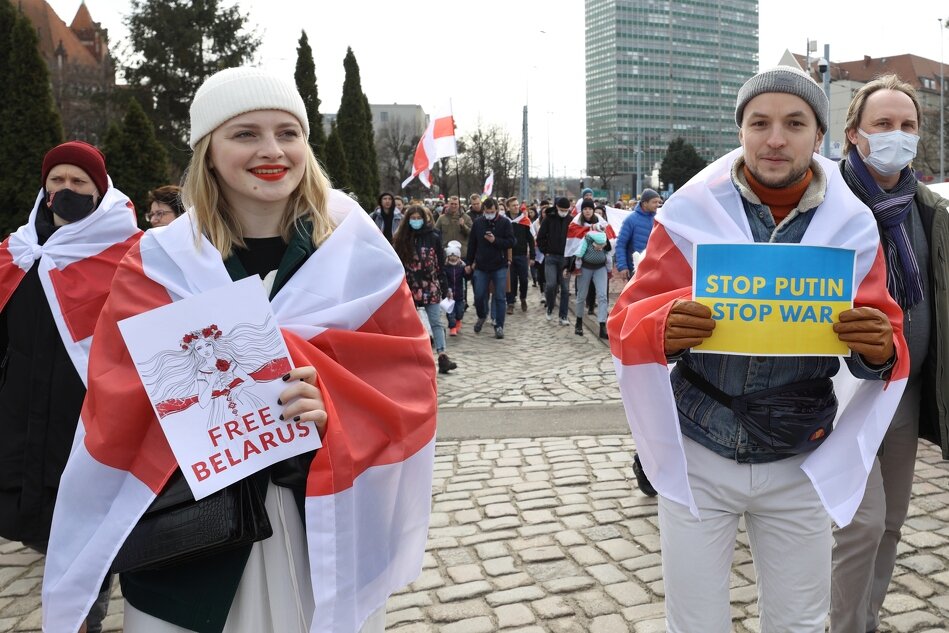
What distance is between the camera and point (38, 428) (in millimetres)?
3654

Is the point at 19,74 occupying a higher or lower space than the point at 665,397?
higher

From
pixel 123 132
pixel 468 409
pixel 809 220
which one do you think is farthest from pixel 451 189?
pixel 809 220

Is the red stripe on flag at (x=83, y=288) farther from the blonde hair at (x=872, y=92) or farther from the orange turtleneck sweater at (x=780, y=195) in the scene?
the blonde hair at (x=872, y=92)

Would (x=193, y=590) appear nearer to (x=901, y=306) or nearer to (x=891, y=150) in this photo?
(x=901, y=306)

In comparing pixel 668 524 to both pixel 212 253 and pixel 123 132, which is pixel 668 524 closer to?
pixel 212 253

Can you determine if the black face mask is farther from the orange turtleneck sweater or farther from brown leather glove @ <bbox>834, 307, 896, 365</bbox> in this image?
brown leather glove @ <bbox>834, 307, 896, 365</bbox>

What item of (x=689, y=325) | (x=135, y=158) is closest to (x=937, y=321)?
(x=689, y=325)

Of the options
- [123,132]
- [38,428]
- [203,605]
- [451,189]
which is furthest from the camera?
[451,189]

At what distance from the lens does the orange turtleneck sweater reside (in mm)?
2547

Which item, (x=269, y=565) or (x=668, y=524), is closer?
(x=269, y=565)

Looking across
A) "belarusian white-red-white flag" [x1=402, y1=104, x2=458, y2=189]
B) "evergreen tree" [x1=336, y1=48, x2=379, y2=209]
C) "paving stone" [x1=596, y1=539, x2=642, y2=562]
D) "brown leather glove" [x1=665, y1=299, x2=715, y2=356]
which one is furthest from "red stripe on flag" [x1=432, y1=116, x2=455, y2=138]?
"evergreen tree" [x1=336, y1=48, x2=379, y2=209]

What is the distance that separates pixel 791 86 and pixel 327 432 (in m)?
1.77

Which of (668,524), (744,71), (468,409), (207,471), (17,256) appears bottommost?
(468,409)

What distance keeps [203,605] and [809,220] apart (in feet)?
6.94
